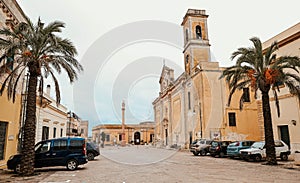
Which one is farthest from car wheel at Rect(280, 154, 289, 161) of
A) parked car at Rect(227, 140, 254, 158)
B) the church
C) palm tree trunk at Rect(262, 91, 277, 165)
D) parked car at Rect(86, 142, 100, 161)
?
parked car at Rect(86, 142, 100, 161)

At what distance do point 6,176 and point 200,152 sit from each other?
17507 mm

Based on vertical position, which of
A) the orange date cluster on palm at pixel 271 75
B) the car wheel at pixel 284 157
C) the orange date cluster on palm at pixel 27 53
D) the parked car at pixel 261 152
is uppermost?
the orange date cluster on palm at pixel 27 53

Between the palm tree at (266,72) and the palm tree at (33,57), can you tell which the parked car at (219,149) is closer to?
the palm tree at (266,72)

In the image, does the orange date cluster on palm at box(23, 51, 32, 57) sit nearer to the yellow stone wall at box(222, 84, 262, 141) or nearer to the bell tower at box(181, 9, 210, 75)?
the yellow stone wall at box(222, 84, 262, 141)

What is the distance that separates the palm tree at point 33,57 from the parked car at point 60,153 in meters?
1.27

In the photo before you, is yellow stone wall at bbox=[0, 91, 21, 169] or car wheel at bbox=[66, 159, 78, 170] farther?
yellow stone wall at bbox=[0, 91, 21, 169]

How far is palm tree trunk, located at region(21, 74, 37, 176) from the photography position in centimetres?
1185

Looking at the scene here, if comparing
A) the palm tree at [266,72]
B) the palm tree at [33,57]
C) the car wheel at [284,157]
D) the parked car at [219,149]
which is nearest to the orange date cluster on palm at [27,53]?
the palm tree at [33,57]

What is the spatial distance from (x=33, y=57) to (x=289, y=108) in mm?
17769

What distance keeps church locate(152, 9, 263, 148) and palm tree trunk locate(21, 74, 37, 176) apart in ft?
55.7

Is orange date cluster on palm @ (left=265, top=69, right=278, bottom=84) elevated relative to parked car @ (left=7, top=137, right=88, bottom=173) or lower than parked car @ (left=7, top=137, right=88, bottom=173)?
elevated

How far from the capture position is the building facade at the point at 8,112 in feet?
47.8

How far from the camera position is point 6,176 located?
459 inches

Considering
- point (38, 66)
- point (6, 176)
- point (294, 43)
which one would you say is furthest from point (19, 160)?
point (294, 43)
